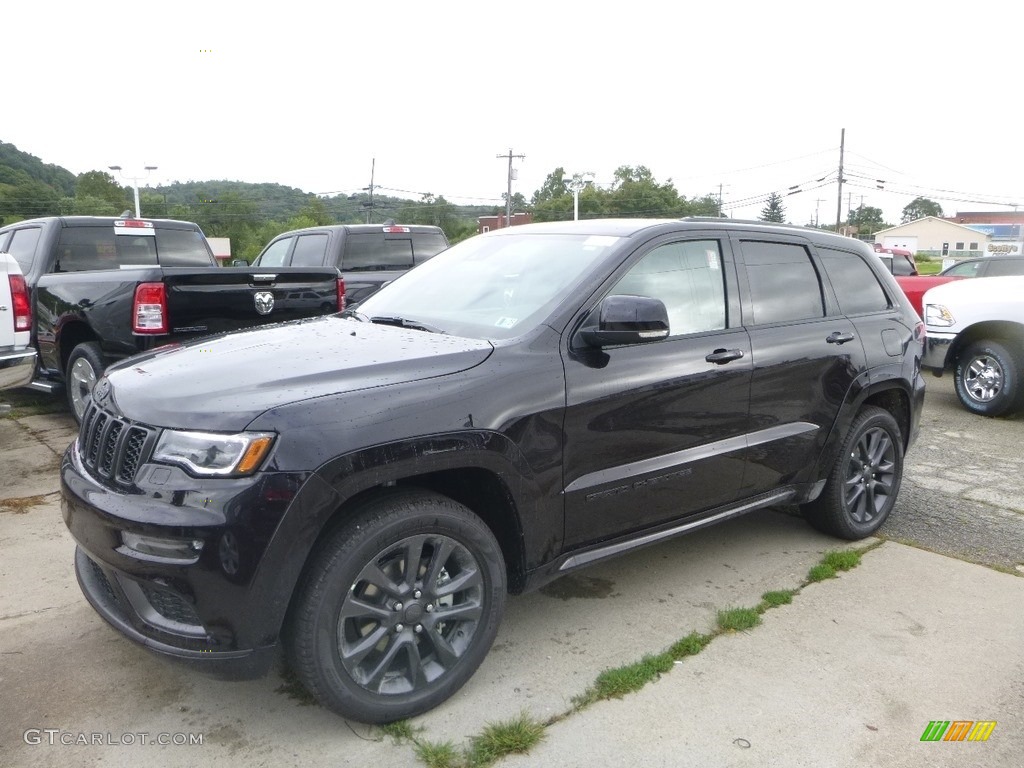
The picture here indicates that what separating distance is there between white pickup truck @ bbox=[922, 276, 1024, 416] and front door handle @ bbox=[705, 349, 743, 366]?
5.56 m

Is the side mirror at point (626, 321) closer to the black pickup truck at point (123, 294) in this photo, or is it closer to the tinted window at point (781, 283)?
the tinted window at point (781, 283)

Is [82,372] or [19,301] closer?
[19,301]

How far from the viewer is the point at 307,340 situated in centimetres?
323

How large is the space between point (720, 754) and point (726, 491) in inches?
53.1

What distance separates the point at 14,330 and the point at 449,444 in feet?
15.0

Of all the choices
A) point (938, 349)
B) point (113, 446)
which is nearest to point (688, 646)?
point (113, 446)

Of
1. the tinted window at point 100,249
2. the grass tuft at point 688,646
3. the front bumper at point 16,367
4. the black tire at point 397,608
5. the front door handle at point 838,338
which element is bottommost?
the grass tuft at point 688,646

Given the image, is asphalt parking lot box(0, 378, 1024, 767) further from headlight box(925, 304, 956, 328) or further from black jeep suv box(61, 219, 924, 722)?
headlight box(925, 304, 956, 328)

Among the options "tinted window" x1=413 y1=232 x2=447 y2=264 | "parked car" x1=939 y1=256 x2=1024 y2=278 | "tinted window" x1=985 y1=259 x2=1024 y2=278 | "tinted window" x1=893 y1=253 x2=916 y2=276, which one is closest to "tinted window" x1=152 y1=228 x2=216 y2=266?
"tinted window" x1=413 y1=232 x2=447 y2=264

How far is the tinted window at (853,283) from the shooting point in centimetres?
445

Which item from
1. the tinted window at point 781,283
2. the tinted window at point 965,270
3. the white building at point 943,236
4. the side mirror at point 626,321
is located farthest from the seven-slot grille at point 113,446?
the white building at point 943,236

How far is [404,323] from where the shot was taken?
11.6 feet

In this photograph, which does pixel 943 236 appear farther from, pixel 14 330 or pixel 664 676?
pixel 664 676

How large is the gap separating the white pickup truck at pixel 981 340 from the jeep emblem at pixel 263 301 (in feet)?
21.9
